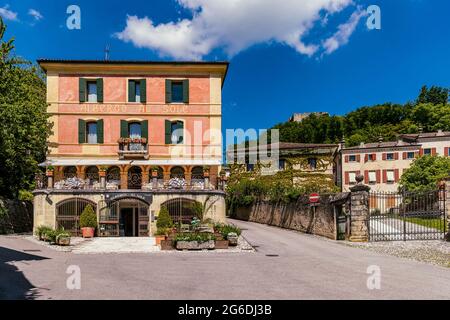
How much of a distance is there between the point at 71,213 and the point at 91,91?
349 inches

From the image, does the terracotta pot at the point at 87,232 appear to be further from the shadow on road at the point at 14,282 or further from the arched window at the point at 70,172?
the shadow on road at the point at 14,282

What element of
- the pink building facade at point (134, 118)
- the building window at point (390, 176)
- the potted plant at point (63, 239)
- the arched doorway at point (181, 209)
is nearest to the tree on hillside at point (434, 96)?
the building window at point (390, 176)

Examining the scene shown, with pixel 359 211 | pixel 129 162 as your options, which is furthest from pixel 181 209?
pixel 359 211

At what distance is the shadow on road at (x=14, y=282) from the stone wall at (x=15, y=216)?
13.0 meters

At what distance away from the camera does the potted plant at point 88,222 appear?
24953mm

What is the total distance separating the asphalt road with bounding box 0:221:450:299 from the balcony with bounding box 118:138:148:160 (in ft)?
37.0

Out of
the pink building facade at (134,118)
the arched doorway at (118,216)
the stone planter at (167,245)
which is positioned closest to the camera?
the stone planter at (167,245)

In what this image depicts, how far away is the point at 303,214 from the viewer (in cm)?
2834

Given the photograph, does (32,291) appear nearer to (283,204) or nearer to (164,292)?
(164,292)

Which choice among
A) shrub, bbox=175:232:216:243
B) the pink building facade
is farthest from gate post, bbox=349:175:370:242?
the pink building facade

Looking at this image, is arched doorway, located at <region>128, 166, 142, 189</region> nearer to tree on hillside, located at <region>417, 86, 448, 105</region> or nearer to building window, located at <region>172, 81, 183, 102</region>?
building window, located at <region>172, 81, 183, 102</region>

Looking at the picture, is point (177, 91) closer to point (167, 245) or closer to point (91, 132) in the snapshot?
point (91, 132)

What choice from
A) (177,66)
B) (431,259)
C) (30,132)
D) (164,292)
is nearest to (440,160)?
(177,66)

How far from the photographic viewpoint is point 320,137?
2923 inches
